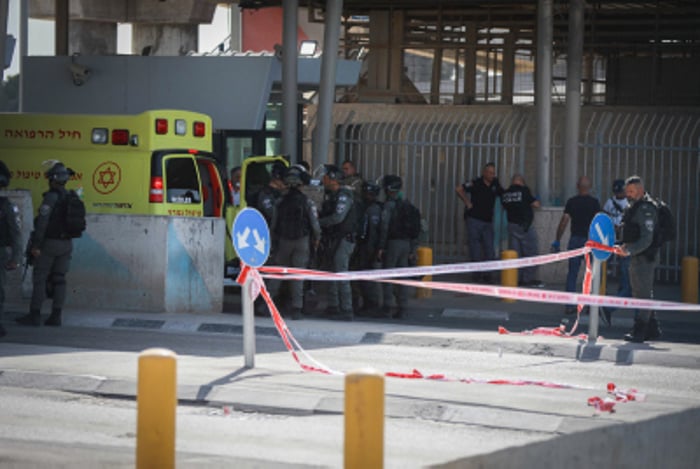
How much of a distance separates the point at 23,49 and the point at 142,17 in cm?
528

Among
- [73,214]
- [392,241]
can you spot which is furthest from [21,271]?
[392,241]

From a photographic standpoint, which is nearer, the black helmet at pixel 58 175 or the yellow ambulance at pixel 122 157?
the black helmet at pixel 58 175

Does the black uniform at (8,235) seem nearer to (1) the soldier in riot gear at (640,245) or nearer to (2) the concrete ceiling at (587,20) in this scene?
(1) the soldier in riot gear at (640,245)

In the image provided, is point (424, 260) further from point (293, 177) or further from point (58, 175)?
point (58, 175)

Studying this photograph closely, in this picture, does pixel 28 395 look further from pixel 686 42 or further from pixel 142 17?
pixel 142 17

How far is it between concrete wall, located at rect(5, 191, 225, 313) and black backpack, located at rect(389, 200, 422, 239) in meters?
2.06

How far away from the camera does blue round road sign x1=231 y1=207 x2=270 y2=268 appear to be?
1139 centimetres

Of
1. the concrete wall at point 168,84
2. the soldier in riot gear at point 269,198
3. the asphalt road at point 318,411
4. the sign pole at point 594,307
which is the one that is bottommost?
the asphalt road at point 318,411

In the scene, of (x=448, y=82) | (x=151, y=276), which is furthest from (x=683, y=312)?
(x=448, y=82)

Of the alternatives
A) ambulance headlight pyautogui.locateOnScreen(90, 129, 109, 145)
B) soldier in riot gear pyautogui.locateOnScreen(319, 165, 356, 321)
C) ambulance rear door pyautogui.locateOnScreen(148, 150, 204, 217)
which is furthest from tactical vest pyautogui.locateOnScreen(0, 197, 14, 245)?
soldier in riot gear pyautogui.locateOnScreen(319, 165, 356, 321)

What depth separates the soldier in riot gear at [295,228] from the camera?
52.4 ft

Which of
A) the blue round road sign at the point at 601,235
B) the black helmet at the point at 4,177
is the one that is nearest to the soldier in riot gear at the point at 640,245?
the blue round road sign at the point at 601,235

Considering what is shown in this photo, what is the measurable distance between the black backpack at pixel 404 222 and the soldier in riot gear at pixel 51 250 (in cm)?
396

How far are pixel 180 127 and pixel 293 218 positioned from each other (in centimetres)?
275
